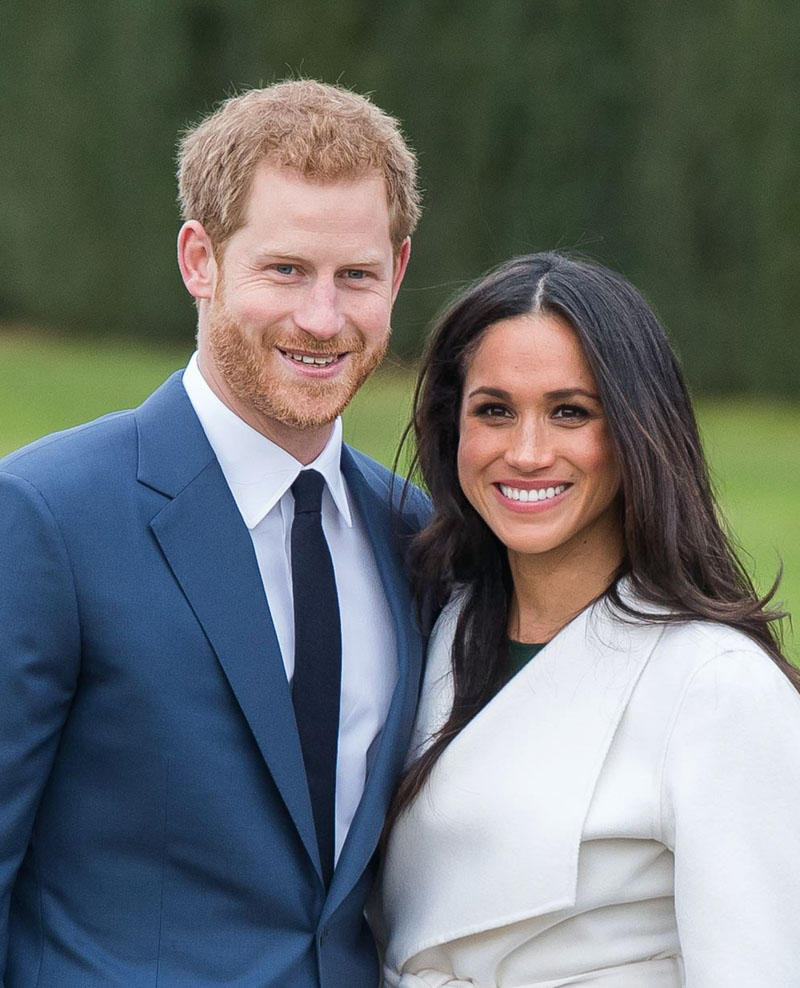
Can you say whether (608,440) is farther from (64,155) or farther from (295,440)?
(64,155)

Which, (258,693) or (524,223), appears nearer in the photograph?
(258,693)

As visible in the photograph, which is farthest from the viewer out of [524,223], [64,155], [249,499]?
[64,155]

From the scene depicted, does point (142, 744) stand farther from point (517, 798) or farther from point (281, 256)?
point (281, 256)

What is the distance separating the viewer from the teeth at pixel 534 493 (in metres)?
2.88

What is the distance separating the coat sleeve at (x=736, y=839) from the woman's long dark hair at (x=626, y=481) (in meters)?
0.22

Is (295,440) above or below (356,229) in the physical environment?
below

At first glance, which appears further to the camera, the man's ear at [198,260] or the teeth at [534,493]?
the teeth at [534,493]

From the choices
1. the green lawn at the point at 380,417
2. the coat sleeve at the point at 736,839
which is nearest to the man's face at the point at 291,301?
the coat sleeve at the point at 736,839

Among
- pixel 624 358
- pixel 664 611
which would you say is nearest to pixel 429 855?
pixel 664 611

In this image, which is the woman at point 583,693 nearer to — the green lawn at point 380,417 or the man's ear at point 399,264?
the man's ear at point 399,264

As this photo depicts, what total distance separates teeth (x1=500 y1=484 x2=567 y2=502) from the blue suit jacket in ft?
1.84

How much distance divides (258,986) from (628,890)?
0.63 m

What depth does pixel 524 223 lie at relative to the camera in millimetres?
12570

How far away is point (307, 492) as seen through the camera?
2770 mm
